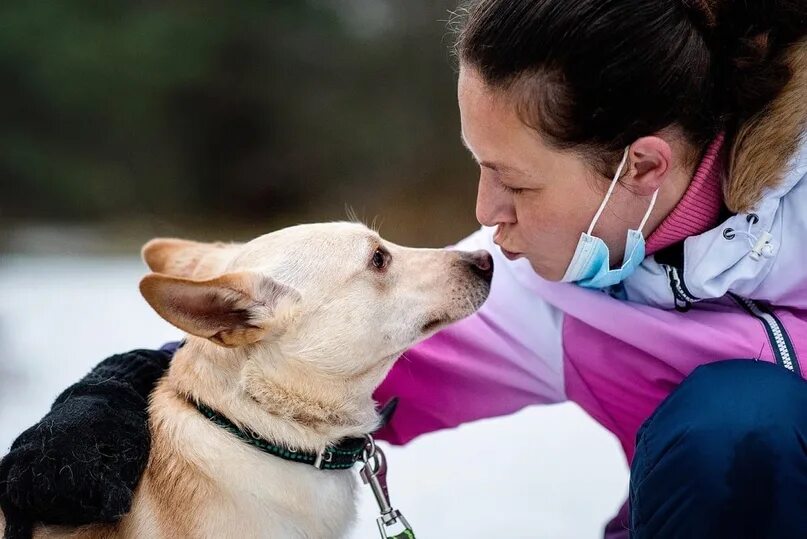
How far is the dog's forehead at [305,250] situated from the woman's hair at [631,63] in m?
0.40

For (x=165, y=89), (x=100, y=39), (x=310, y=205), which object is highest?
(x=100, y=39)

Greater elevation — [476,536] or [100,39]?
[100,39]

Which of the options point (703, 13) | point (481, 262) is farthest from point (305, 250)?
point (703, 13)

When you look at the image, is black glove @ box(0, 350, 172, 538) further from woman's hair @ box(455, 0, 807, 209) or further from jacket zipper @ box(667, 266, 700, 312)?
jacket zipper @ box(667, 266, 700, 312)

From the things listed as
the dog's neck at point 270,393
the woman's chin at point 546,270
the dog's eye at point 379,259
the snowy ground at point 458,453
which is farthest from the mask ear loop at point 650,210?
the snowy ground at point 458,453

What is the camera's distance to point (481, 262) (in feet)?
5.60

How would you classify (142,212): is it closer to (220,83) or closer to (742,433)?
(220,83)

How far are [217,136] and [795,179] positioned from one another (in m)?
5.02

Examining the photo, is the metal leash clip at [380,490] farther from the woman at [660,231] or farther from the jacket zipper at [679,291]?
the jacket zipper at [679,291]

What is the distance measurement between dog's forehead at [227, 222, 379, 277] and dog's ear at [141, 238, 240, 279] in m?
0.23

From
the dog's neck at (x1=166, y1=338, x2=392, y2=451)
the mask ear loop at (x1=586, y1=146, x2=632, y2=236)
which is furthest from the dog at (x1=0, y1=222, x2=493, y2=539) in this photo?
the mask ear loop at (x1=586, y1=146, x2=632, y2=236)

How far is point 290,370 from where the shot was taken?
1.55 meters

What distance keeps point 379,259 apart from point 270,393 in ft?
1.08

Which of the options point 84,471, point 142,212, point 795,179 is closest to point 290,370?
point 84,471
